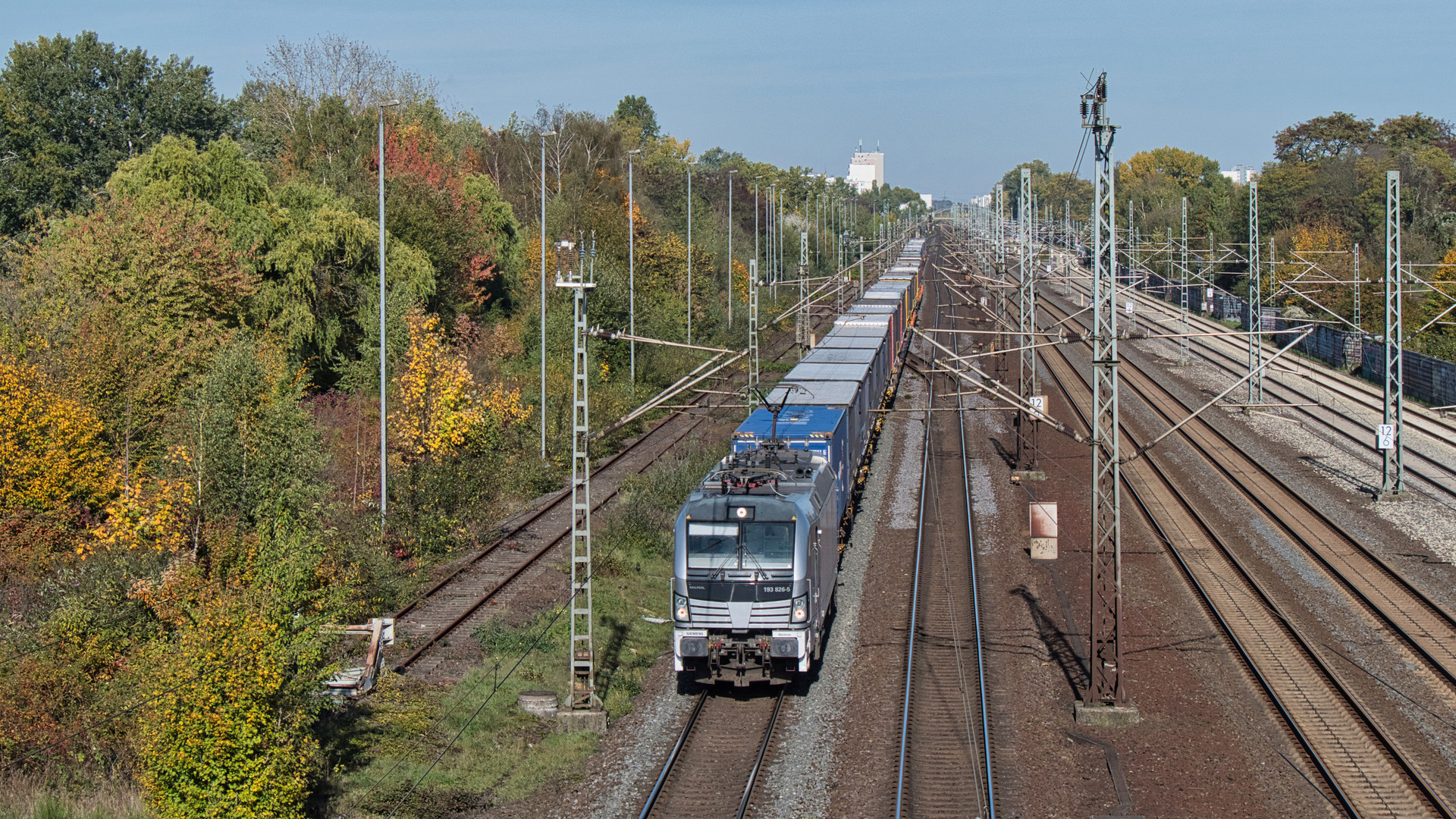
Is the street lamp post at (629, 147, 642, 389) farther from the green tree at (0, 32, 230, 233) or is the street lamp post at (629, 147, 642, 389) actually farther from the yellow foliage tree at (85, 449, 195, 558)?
the green tree at (0, 32, 230, 233)

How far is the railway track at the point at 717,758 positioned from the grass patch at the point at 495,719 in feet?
4.37

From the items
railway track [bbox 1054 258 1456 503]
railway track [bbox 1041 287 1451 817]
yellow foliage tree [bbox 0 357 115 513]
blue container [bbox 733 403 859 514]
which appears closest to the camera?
railway track [bbox 1041 287 1451 817]

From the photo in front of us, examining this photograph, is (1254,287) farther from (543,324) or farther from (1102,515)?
(1102,515)

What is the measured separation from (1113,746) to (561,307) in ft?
97.1

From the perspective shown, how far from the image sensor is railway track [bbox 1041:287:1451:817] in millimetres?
14875

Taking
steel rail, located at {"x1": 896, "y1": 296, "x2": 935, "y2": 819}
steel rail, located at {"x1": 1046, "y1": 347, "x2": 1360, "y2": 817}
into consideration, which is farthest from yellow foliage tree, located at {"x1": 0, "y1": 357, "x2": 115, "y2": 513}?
steel rail, located at {"x1": 1046, "y1": 347, "x2": 1360, "y2": 817}

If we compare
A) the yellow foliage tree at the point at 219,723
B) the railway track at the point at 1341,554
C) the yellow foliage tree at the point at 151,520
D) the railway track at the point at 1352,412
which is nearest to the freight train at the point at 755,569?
the yellow foliage tree at the point at 219,723

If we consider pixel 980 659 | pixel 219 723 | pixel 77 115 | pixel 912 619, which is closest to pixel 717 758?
pixel 980 659

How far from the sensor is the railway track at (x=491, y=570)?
67.6ft

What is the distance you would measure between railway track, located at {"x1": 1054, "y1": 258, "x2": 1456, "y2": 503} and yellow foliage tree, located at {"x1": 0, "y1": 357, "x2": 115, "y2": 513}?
84.0ft

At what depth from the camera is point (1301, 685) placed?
739 inches

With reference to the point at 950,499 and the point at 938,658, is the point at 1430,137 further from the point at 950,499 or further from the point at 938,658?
the point at 938,658

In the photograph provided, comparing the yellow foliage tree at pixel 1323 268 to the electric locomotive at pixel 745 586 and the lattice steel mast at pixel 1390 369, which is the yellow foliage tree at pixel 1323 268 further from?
the electric locomotive at pixel 745 586

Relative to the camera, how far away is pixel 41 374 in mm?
24250
